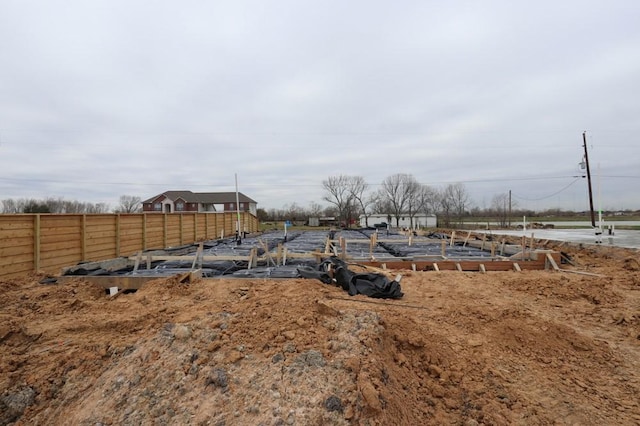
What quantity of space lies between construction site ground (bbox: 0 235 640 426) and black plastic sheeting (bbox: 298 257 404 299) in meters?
0.62

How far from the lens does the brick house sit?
2014 inches

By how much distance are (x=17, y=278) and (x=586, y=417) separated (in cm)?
1073

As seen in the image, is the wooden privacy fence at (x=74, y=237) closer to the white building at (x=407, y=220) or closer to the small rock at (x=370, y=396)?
the small rock at (x=370, y=396)

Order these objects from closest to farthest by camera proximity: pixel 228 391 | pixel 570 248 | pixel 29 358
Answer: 1. pixel 228 391
2. pixel 29 358
3. pixel 570 248

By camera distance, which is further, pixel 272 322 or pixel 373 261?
pixel 373 261

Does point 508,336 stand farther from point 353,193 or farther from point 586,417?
point 353,193

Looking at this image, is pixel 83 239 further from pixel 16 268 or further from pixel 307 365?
pixel 307 365

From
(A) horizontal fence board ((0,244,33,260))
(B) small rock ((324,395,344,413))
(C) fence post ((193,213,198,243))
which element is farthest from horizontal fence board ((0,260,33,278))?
(C) fence post ((193,213,198,243))

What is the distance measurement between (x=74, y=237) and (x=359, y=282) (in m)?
8.76

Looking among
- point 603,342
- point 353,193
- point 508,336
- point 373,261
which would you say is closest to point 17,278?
point 373,261

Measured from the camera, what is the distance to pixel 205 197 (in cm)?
5625

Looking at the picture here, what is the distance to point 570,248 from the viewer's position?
1391cm

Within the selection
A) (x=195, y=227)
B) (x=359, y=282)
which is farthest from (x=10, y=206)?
(x=359, y=282)

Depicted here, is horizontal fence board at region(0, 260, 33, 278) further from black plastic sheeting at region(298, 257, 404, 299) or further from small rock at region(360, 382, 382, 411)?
small rock at region(360, 382, 382, 411)
